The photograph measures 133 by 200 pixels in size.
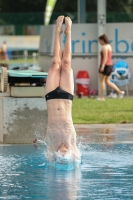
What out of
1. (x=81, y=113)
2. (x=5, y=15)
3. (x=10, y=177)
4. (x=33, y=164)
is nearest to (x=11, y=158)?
(x=33, y=164)

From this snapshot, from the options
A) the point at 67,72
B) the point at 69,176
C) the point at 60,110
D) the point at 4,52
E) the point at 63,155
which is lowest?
the point at 69,176

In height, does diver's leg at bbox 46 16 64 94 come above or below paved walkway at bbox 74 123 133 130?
above

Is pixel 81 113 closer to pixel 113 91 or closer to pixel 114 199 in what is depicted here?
pixel 113 91

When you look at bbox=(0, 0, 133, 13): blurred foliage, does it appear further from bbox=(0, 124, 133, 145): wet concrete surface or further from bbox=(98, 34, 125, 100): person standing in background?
bbox=(0, 124, 133, 145): wet concrete surface

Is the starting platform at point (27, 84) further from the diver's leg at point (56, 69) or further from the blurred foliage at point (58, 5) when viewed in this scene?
the blurred foliage at point (58, 5)

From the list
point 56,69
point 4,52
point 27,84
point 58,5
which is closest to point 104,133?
point 27,84

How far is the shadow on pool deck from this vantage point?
1113cm

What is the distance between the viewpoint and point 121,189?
7.19 m

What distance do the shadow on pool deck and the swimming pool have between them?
2.43 ft

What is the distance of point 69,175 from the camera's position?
26.2ft

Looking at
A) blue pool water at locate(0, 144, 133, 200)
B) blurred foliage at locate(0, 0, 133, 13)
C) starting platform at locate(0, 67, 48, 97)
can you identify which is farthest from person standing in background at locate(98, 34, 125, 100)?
blurred foliage at locate(0, 0, 133, 13)

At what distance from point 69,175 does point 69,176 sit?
0.07 m

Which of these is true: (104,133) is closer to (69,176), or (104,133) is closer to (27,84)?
(27,84)

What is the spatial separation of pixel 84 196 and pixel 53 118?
79.5 inches
